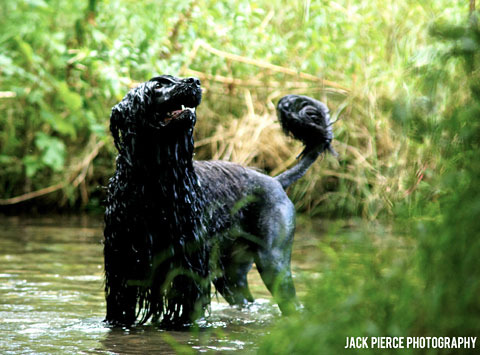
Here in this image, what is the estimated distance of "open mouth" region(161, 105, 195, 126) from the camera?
15.7 ft

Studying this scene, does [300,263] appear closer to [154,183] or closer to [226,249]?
[226,249]

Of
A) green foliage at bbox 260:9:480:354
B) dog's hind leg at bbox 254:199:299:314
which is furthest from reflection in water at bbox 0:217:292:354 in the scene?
green foliage at bbox 260:9:480:354

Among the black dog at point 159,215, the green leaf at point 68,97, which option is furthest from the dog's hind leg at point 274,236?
the green leaf at point 68,97

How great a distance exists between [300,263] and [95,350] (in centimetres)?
396

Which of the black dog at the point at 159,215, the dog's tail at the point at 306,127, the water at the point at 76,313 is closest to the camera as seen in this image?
the water at the point at 76,313

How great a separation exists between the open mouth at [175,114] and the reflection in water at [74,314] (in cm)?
143

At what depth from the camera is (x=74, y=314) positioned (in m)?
5.52

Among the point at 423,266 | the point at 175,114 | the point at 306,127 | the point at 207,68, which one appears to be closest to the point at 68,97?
the point at 207,68

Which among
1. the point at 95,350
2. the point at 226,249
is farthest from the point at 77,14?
the point at 95,350

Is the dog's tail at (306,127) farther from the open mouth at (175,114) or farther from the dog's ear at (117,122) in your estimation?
the dog's ear at (117,122)

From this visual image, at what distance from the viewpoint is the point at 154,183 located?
5.01 m

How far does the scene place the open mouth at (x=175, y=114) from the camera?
478cm

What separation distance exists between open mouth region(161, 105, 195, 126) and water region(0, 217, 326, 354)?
133cm

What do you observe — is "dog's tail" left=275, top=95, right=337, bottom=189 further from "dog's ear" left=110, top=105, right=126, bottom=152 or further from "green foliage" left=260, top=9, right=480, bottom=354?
"green foliage" left=260, top=9, right=480, bottom=354
